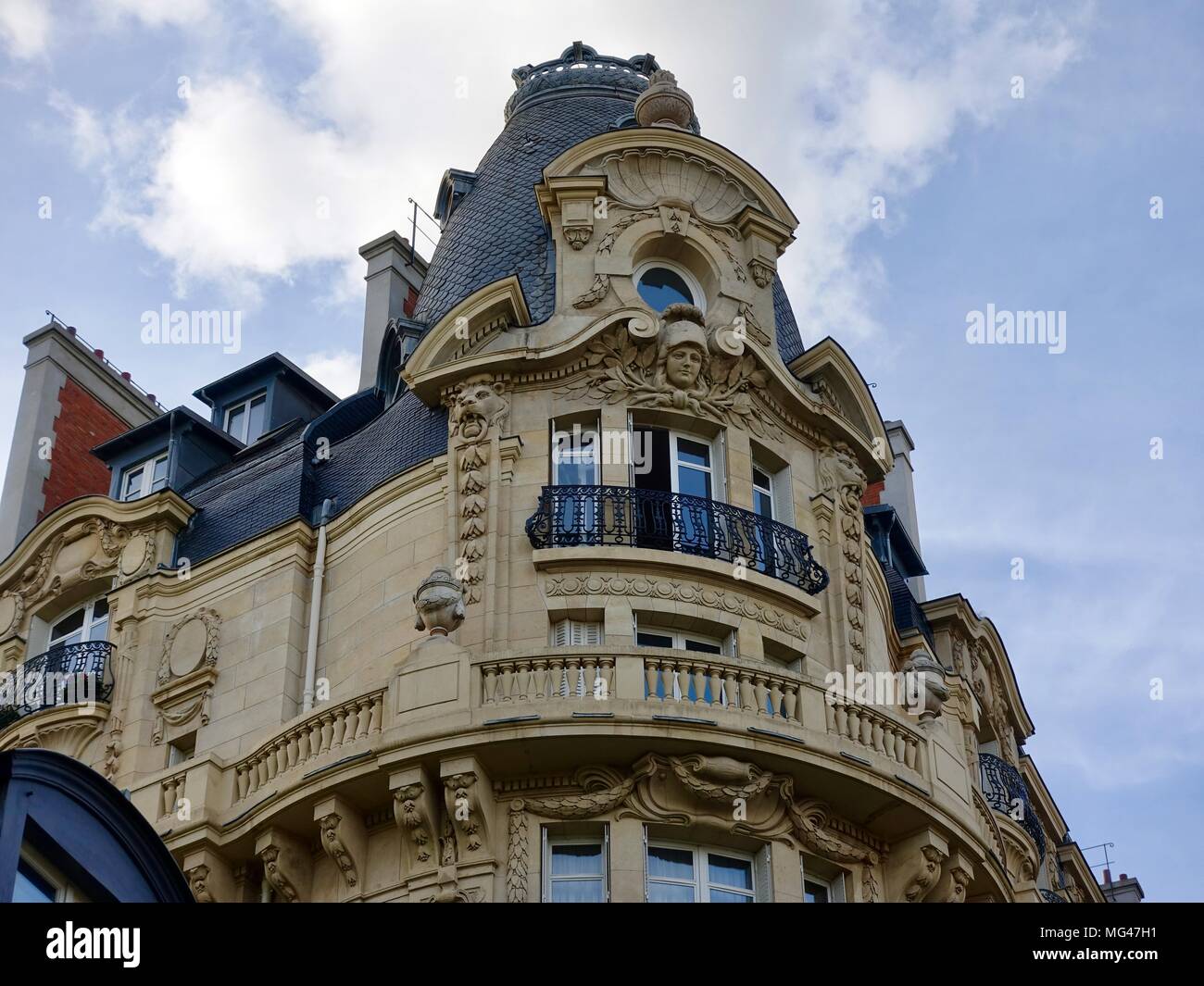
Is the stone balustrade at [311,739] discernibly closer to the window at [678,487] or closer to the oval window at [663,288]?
the window at [678,487]

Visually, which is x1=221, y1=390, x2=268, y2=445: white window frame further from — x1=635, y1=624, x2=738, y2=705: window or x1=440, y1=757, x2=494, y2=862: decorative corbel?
x1=440, y1=757, x2=494, y2=862: decorative corbel

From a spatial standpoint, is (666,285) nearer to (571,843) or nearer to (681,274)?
(681,274)

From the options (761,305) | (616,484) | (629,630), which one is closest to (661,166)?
(761,305)

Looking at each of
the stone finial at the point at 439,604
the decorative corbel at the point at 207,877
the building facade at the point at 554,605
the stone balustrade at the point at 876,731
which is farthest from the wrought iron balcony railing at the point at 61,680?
the stone balustrade at the point at 876,731

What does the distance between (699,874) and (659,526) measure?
400 centimetres

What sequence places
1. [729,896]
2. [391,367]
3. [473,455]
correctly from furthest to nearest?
[391,367]
[473,455]
[729,896]

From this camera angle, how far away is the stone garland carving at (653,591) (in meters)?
21.5

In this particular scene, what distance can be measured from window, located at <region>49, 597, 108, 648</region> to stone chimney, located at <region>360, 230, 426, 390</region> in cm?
618

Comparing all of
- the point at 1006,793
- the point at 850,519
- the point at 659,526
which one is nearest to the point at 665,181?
the point at 850,519

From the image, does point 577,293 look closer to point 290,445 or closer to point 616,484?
point 616,484

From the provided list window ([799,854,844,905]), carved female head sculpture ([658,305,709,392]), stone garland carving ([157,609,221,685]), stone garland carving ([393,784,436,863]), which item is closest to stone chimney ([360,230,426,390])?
stone garland carving ([157,609,221,685])

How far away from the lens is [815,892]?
2077 centimetres

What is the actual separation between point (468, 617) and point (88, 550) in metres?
6.65

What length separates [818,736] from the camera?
20.2 metres
